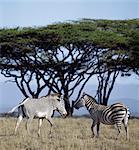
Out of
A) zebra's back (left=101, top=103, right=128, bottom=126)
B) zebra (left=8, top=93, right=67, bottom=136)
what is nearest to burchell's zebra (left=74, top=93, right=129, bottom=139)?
zebra's back (left=101, top=103, right=128, bottom=126)

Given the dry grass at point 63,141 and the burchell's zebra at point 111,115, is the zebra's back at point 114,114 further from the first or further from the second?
the dry grass at point 63,141

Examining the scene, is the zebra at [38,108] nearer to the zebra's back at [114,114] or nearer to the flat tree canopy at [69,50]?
the zebra's back at [114,114]

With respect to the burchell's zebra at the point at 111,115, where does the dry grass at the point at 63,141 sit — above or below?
below

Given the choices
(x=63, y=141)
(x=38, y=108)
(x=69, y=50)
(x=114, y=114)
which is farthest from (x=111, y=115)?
(x=69, y=50)

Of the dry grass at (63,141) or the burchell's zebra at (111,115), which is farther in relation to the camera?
the burchell's zebra at (111,115)

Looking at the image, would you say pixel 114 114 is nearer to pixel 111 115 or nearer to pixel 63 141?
pixel 111 115

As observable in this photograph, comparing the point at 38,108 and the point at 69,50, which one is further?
the point at 69,50

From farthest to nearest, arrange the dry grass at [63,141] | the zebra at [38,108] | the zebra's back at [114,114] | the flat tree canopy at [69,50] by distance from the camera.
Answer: the flat tree canopy at [69,50] → the zebra at [38,108] → the zebra's back at [114,114] → the dry grass at [63,141]

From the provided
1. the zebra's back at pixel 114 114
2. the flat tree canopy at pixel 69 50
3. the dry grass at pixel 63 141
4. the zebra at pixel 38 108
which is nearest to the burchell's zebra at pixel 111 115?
the zebra's back at pixel 114 114

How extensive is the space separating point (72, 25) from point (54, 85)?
4034mm

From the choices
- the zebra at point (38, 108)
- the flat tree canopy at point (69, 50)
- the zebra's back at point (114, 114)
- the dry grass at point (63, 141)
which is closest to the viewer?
the dry grass at point (63, 141)

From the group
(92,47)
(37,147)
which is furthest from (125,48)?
(37,147)

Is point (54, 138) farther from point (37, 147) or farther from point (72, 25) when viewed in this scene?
point (72, 25)

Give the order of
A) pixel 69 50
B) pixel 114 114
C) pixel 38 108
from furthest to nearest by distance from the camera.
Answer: pixel 69 50 < pixel 38 108 < pixel 114 114
